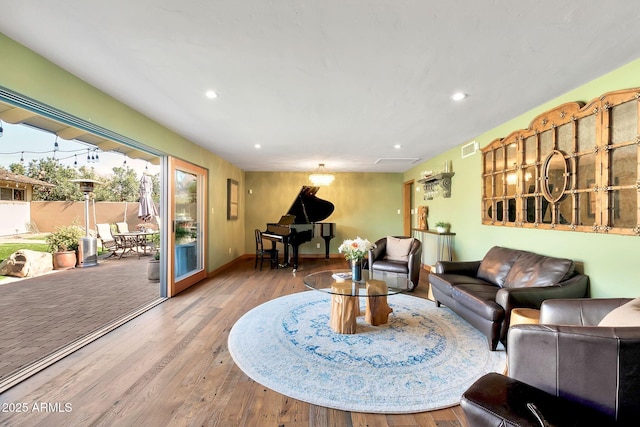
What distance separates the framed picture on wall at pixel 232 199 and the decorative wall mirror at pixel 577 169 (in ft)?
17.4

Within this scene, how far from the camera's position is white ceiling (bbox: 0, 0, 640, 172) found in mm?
1543

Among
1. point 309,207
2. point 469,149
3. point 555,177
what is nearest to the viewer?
point 555,177

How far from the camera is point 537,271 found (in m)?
2.67

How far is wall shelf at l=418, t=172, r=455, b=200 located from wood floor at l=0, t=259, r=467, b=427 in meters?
4.00

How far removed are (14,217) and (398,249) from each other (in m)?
9.22

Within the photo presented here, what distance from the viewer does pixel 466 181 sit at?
446 centimetres

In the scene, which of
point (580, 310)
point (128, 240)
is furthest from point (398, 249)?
point (128, 240)

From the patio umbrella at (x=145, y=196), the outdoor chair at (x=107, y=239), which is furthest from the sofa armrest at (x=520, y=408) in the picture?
the patio umbrella at (x=145, y=196)

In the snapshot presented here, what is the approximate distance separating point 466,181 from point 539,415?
13.3 ft

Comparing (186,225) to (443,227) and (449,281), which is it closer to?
(449,281)

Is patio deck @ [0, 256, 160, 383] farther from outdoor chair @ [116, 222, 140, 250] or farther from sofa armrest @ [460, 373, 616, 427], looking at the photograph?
sofa armrest @ [460, 373, 616, 427]

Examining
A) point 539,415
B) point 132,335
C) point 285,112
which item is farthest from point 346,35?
point 132,335

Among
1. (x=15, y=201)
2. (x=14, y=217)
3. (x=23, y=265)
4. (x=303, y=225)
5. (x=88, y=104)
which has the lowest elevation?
(x=23, y=265)

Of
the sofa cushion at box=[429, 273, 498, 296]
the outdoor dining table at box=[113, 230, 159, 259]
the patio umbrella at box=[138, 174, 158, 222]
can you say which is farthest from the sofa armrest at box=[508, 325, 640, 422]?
the patio umbrella at box=[138, 174, 158, 222]
